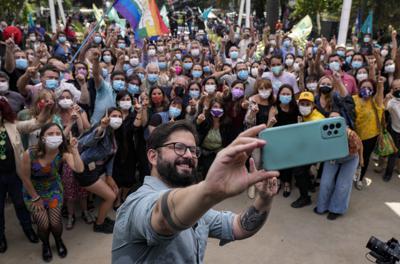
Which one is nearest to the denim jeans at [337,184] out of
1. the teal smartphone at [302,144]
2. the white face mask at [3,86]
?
the teal smartphone at [302,144]

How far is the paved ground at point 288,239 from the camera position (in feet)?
13.4

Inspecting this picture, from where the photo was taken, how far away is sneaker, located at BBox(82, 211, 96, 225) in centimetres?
476

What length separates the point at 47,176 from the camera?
3.77 metres

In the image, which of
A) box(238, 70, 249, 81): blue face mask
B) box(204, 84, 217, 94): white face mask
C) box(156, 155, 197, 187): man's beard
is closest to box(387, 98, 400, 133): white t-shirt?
box(238, 70, 249, 81): blue face mask

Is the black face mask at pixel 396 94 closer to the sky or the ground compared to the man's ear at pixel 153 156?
closer to the ground

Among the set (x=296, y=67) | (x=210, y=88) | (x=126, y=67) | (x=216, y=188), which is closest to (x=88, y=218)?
(x=210, y=88)

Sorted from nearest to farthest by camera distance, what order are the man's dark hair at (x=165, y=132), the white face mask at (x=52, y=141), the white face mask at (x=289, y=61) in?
the man's dark hair at (x=165, y=132)
the white face mask at (x=52, y=141)
the white face mask at (x=289, y=61)

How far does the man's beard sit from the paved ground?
8.55ft

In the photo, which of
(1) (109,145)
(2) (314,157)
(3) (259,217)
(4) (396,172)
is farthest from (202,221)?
(4) (396,172)

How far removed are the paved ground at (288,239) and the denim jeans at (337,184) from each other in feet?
0.62

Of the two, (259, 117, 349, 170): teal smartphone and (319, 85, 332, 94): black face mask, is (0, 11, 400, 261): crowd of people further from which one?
(259, 117, 349, 170): teal smartphone

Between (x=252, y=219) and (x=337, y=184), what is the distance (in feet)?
11.1

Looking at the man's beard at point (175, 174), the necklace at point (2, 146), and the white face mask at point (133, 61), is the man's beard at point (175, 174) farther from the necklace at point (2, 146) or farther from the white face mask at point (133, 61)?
the white face mask at point (133, 61)

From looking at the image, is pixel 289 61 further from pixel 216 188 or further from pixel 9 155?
pixel 216 188
